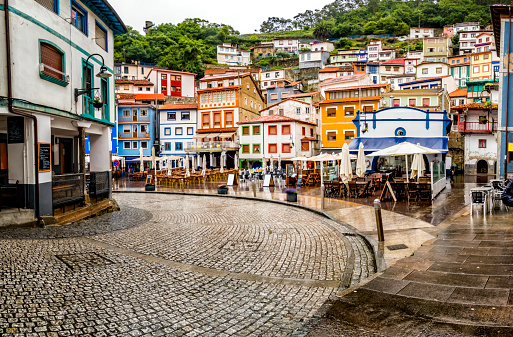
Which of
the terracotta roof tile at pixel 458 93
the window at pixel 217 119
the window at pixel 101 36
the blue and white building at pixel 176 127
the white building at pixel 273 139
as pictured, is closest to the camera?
the window at pixel 101 36

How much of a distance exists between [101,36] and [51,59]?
5.21 m

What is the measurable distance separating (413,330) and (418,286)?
159cm

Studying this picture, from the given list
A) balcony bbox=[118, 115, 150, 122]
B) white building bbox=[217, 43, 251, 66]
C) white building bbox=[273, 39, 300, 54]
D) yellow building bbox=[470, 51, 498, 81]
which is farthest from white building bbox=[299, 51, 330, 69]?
balcony bbox=[118, 115, 150, 122]

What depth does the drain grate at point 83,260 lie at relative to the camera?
747 centimetres

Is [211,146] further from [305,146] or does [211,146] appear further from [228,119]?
[305,146]

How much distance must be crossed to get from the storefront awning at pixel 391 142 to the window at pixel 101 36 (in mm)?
18971

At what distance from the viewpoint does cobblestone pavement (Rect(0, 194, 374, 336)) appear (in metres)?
4.86

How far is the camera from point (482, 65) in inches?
2564

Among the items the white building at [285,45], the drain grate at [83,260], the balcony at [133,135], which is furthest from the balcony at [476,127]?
the white building at [285,45]

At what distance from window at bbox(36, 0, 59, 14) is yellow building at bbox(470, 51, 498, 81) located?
226ft

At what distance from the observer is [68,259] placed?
25.8 ft

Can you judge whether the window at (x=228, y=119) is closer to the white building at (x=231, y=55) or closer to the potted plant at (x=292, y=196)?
the potted plant at (x=292, y=196)

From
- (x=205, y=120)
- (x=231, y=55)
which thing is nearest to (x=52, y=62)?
(x=205, y=120)

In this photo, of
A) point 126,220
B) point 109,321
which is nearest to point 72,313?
point 109,321
